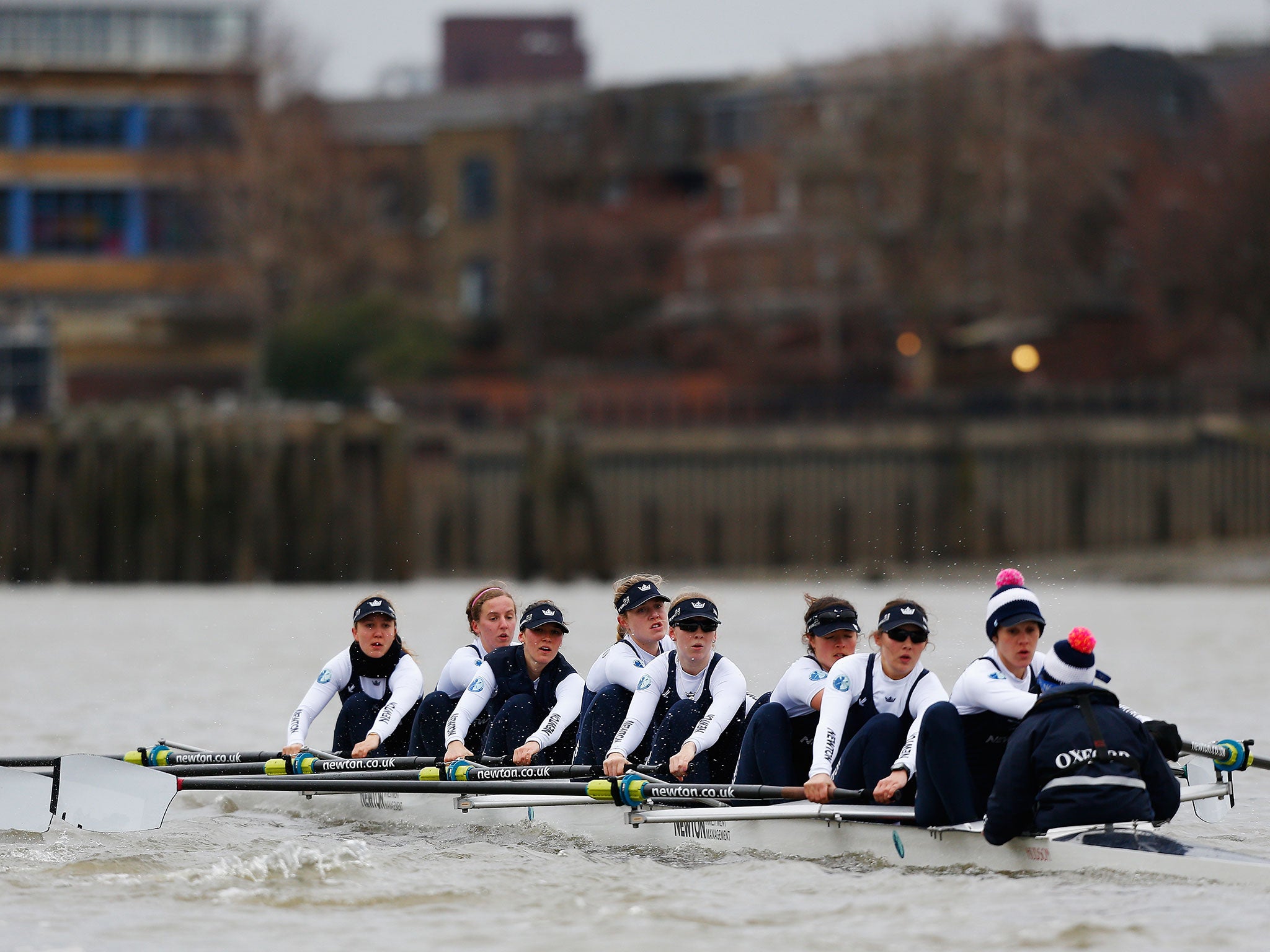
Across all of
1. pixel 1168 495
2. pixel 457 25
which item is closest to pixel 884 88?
pixel 1168 495

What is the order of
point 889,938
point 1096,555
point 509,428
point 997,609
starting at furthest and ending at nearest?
point 509,428 → point 1096,555 → point 997,609 → point 889,938

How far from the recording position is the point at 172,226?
53.1 meters

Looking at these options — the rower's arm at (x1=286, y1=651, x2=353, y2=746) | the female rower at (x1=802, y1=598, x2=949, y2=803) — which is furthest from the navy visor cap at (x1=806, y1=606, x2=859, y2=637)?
the rower's arm at (x1=286, y1=651, x2=353, y2=746)

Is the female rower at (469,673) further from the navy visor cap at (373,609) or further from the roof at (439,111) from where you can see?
the roof at (439,111)

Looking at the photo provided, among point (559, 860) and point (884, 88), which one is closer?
point (559, 860)

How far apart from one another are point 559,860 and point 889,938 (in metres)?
2.63

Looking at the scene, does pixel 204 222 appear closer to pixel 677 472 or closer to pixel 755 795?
pixel 677 472

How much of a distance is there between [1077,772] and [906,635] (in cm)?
127

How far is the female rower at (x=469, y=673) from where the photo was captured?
1295 cm

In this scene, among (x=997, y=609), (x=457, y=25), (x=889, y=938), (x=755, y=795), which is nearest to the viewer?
(x=889, y=938)

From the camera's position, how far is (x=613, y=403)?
39875 mm

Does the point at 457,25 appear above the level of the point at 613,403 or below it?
above

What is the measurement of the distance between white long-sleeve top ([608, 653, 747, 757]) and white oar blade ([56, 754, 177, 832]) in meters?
2.91

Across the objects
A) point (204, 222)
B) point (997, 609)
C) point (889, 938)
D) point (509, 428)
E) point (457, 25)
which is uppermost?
point (457, 25)
